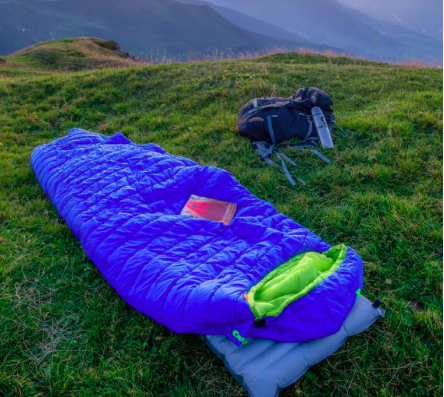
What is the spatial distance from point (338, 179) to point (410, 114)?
7.00 ft

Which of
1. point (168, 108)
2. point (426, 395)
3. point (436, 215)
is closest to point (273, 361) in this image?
point (426, 395)

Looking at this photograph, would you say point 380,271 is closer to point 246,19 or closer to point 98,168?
point 98,168

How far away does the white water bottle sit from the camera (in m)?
4.47

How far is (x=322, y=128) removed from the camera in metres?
4.65

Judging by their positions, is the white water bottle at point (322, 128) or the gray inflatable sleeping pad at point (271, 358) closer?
the gray inflatable sleeping pad at point (271, 358)

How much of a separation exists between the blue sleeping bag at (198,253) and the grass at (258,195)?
10.6 inches

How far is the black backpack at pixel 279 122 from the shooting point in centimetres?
455

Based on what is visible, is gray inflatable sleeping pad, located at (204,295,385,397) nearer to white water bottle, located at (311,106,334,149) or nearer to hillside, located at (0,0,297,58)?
white water bottle, located at (311,106,334,149)

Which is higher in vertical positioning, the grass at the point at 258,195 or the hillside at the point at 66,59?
the grass at the point at 258,195

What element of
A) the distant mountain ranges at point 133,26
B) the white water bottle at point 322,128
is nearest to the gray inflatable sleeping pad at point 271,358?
the white water bottle at point 322,128

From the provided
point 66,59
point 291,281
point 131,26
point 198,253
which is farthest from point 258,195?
point 131,26

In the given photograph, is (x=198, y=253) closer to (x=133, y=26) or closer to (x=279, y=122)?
(x=279, y=122)

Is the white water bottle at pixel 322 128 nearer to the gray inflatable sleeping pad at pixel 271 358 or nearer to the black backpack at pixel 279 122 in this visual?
the black backpack at pixel 279 122

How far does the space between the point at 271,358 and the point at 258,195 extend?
2099 mm
